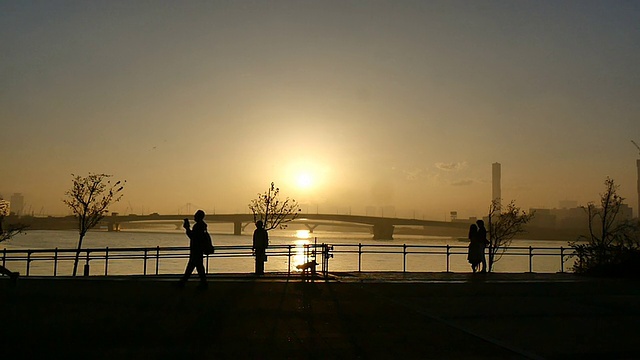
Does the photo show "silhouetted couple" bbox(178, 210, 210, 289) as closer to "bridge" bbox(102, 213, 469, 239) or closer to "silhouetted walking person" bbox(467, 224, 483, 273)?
"silhouetted walking person" bbox(467, 224, 483, 273)

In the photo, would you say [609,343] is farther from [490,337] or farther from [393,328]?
[393,328]

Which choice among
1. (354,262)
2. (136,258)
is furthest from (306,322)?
(354,262)

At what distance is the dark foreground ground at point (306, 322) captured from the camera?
8.28 meters

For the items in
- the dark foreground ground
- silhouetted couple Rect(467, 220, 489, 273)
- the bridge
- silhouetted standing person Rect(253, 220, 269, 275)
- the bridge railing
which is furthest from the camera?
the bridge

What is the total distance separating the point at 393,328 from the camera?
974 centimetres

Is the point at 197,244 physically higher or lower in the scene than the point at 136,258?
higher

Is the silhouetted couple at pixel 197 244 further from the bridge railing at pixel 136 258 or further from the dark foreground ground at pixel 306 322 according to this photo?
the bridge railing at pixel 136 258

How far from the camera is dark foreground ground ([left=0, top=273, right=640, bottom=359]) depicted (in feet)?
27.2

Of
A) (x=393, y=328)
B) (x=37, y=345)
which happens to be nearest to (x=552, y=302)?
(x=393, y=328)

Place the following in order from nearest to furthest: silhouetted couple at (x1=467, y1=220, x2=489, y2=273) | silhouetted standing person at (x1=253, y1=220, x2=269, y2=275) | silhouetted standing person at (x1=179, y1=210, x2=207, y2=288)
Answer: silhouetted standing person at (x1=179, y1=210, x2=207, y2=288), silhouetted standing person at (x1=253, y1=220, x2=269, y2=275), silhouetted couple at (x1=467, y1=220, x2=489, y2=273)

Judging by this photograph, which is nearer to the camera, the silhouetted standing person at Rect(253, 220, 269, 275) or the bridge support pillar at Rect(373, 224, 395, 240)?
the silhouetted standing person at Rect(253, 220, 269, 275)

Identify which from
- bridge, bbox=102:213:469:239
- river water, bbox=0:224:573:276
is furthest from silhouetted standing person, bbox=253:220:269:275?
bridge, bbox=102:213:469:239

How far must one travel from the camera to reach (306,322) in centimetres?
1004

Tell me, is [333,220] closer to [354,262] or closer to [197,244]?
[354,262]
